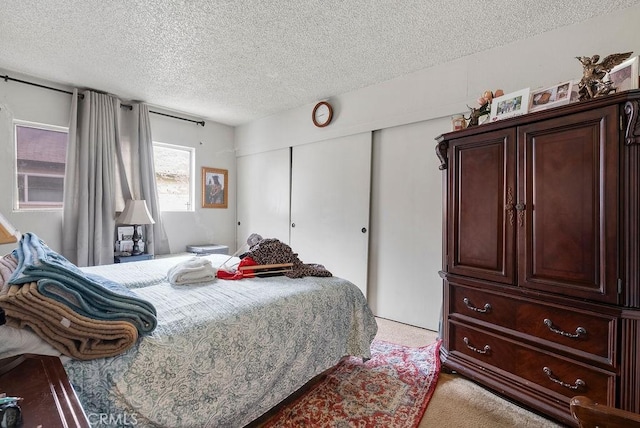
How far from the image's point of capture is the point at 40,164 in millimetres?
3354

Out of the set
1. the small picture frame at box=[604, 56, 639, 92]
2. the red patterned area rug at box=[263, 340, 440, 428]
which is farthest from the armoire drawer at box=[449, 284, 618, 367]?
the small picture frame at box=[604, 56, 639, 92]

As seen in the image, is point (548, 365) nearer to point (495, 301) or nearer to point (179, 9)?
point (495, 301)

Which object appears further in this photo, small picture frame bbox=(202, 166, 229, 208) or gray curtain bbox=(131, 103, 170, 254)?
small picture frame bbox=(202, 166, 229, 208)

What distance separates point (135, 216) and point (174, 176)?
1.03 m

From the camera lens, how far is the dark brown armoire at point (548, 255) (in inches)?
54.5

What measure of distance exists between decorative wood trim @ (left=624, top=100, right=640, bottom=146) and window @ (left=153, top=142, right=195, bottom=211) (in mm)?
4632

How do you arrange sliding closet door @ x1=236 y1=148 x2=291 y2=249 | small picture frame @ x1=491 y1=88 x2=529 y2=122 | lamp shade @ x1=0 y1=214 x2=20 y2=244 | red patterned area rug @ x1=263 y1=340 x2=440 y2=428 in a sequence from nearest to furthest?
1. lamp shade @ x1=0 y1=214 x2=20 y2=244
2. red patterned area rug @ x1=263 y1=340 x2=440 y2=428
3. small picture frame @ x1=491 y1=88 x2=529 y2=122
4. sliding closet door @ x1=236 y1=148 x2=291 y2=249

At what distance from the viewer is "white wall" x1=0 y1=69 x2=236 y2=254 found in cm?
309

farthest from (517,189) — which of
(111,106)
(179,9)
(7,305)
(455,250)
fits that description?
(111,106)

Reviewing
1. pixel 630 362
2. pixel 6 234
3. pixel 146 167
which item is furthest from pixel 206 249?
pixel 630 362

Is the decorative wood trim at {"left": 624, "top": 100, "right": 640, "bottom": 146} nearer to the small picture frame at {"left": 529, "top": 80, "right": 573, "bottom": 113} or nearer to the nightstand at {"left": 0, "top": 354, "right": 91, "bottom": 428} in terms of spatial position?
the small picture frame at {"left": 529, "top": 80, "right": 573, "bottom": 113}

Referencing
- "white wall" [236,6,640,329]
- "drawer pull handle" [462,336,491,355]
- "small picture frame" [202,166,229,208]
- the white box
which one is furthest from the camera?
"small picture frame" [202,166,229,208]

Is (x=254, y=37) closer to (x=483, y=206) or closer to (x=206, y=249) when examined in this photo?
(x=483, y=206)

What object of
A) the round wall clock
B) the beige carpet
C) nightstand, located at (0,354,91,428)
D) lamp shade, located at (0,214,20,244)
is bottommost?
the beige carpet
